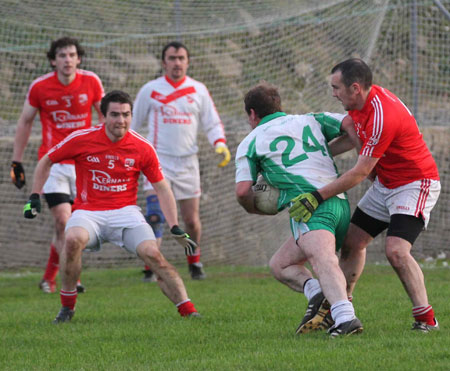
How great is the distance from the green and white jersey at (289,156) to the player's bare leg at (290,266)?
32 cm

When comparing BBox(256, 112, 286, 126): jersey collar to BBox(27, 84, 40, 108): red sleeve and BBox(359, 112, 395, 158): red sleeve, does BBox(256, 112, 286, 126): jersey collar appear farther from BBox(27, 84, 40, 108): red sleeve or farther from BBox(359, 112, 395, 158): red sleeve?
BBox(27, 84, 40, 108): red sleeve

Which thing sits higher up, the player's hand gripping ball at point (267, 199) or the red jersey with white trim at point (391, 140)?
the red jersey with white trim at point (391, 140)

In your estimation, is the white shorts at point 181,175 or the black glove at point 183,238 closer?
the black glove at point 183,238

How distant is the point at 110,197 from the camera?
6.96m

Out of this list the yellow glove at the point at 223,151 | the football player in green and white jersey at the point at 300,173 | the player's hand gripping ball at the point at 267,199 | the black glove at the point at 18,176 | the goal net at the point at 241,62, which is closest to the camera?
the football player in green and white jersey at the point at 300,173

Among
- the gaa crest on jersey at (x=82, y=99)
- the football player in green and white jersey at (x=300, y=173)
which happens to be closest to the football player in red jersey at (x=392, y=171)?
the football player in green and white jersey at (x=300, y=173)

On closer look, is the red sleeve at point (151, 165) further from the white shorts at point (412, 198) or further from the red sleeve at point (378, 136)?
the red sleeve at point (378, 136)

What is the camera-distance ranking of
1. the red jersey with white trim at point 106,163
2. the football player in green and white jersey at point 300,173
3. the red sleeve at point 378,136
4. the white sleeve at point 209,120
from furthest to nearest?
the white sleeve at point 209,120 < the red jersey with white trim at point 106,163 < the football player in green and white jersey at point 300,173 < the red sleeve at point 378,136

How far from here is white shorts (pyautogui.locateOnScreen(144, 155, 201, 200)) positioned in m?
9.78


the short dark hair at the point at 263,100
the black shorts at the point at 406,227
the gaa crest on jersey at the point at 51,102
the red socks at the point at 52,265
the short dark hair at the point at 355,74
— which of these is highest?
the short dark hair at the point at 355,74

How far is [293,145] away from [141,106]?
4.43 m

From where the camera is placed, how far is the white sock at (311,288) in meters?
5.51

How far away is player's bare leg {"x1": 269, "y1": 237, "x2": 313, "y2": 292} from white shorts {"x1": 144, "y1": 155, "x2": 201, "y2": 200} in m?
4.05

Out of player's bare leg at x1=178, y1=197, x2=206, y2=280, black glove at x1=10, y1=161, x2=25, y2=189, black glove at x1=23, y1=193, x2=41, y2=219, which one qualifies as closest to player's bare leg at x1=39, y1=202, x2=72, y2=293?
black glove at x1=10, y1=161, x2=25, y2=189
